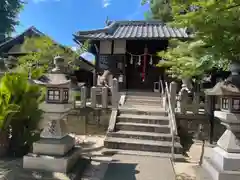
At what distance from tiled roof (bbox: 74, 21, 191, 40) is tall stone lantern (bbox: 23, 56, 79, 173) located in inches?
358

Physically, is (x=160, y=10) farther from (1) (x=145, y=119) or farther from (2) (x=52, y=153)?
(2) (x=52, y=153)

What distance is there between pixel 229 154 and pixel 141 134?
489 centimetres

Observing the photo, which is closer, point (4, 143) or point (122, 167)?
point (4, 143)

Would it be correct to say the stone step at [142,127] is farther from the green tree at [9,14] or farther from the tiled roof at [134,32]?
the green tree at [9,14]

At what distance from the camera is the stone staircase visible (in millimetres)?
9328

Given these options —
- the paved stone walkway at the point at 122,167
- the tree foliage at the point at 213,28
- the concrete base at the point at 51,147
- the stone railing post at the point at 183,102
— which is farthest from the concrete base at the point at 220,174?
the stone railing post at the point at 183,102

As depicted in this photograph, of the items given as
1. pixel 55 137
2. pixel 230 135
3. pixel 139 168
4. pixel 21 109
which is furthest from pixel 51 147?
pixel 230 135

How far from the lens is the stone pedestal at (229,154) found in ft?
17.5

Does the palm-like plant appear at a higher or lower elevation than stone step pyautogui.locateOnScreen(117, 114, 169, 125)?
higher

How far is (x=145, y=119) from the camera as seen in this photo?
429 inches

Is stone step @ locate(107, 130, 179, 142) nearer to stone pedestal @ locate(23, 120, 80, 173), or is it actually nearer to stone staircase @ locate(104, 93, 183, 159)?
stone staircase @ locate(104, 93, 183, 159)

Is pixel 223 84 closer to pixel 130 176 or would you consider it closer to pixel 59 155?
pixel 130 176

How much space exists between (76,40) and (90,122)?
20.1ft

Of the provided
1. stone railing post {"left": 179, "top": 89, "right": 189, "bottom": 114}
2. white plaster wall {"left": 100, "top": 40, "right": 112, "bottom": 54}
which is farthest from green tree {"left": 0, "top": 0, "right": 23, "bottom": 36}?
stone railing post {"left": 179, "top": 89, "right": 189, "bottom": 114}
